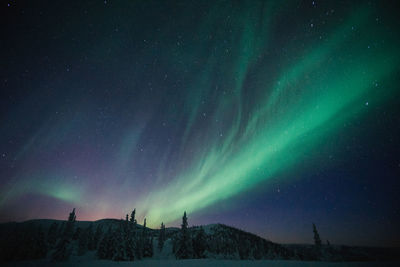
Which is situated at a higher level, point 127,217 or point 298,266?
point 127,217

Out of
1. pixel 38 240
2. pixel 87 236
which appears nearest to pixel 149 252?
pixel 38 240

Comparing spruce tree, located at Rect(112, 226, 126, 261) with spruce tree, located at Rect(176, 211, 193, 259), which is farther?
spruce tree, located at Rect(112, 226, 126, 261)

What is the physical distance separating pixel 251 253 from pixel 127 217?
82592mm

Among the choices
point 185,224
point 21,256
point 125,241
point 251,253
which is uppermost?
point 185,224

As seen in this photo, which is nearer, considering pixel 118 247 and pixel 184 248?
pixel 184 248

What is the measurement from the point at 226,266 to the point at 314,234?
68441mm

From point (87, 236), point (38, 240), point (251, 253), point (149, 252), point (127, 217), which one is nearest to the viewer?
point (38, 240)

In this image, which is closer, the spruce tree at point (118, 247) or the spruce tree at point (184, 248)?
the spruce tree at point (184, 248)

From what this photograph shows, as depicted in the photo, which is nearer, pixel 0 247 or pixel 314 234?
pixel 0 247

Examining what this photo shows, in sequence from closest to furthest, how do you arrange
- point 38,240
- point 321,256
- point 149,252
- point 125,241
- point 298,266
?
point 298,266 → point 125,241 → point 38,240 → point 321,256 → point 149,252

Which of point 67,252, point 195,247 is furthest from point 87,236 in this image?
point 195,247

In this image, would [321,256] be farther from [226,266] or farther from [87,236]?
[87,236]

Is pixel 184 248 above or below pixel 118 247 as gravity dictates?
below

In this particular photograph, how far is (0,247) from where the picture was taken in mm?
59406
